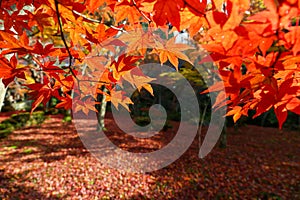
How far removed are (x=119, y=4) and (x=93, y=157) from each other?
5232 millimetres

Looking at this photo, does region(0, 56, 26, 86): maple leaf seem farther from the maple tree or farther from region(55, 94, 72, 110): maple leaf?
region(55, 94, 72, 110): maple leaf

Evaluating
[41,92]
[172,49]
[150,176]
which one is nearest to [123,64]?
[172,49]

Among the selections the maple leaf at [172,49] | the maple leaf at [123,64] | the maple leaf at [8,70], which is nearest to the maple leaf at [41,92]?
the maple leaf at [8,70]

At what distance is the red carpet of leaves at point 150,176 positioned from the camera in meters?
3.95

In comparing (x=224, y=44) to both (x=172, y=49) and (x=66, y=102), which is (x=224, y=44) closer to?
(x=172, y=49)

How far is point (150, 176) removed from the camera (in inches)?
179

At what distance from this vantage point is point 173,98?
13984 millimetres

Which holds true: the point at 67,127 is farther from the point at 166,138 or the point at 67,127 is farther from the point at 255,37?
the point at 255,37

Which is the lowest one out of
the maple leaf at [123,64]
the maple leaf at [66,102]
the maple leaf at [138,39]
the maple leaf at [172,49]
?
the maple leaf at [66,102]

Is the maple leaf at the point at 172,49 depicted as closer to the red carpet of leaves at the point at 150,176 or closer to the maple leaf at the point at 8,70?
the maple leaf at the point at 8,70

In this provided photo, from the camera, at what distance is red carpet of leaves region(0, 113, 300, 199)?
3.95m

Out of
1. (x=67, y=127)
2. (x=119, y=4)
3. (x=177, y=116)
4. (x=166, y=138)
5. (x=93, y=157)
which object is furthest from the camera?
(x=177, y=116)

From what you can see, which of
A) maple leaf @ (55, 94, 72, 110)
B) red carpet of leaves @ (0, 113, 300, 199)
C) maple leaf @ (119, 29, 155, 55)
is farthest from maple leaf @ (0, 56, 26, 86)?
red carpet of leaves @ (0, 113, 300, 199)

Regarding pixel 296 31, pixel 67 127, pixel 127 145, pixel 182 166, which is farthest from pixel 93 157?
pixel 296 31
